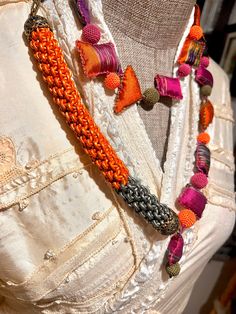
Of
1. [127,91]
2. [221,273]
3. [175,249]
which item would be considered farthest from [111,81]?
[221,273]

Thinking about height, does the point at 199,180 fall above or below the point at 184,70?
below

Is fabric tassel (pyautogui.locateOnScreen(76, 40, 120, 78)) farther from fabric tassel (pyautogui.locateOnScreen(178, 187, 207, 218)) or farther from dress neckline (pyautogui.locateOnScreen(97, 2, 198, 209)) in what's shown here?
fabric tassel (pyautogui.locateOnScreen(178, 187, 207, 218))

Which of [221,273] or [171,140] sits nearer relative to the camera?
[171,140]

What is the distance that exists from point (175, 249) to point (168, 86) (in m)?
0.24

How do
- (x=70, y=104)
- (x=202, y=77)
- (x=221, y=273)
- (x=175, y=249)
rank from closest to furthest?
(x=70, y=104) < (x=175, y=249) < (x=202, y=77) < (x=221, y=273)

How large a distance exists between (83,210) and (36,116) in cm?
14

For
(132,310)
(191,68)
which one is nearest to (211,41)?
(191,68)

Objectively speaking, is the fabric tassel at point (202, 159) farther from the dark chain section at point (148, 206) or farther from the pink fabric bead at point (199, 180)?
the dark chain section at point (148, 206)

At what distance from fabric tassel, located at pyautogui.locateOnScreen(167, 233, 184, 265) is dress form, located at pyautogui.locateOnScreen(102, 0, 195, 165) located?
119mm

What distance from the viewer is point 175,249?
0.61 meters

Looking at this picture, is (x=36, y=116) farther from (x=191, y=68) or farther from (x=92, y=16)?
(x=191, y=68)

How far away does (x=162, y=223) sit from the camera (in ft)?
1.84

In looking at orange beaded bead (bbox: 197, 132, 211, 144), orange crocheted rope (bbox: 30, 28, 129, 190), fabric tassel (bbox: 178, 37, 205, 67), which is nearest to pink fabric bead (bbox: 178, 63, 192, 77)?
fabric tassel (bbox: 178, 37, 205, 67)

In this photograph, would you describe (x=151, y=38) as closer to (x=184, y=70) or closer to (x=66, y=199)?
(x=184, y=70)
